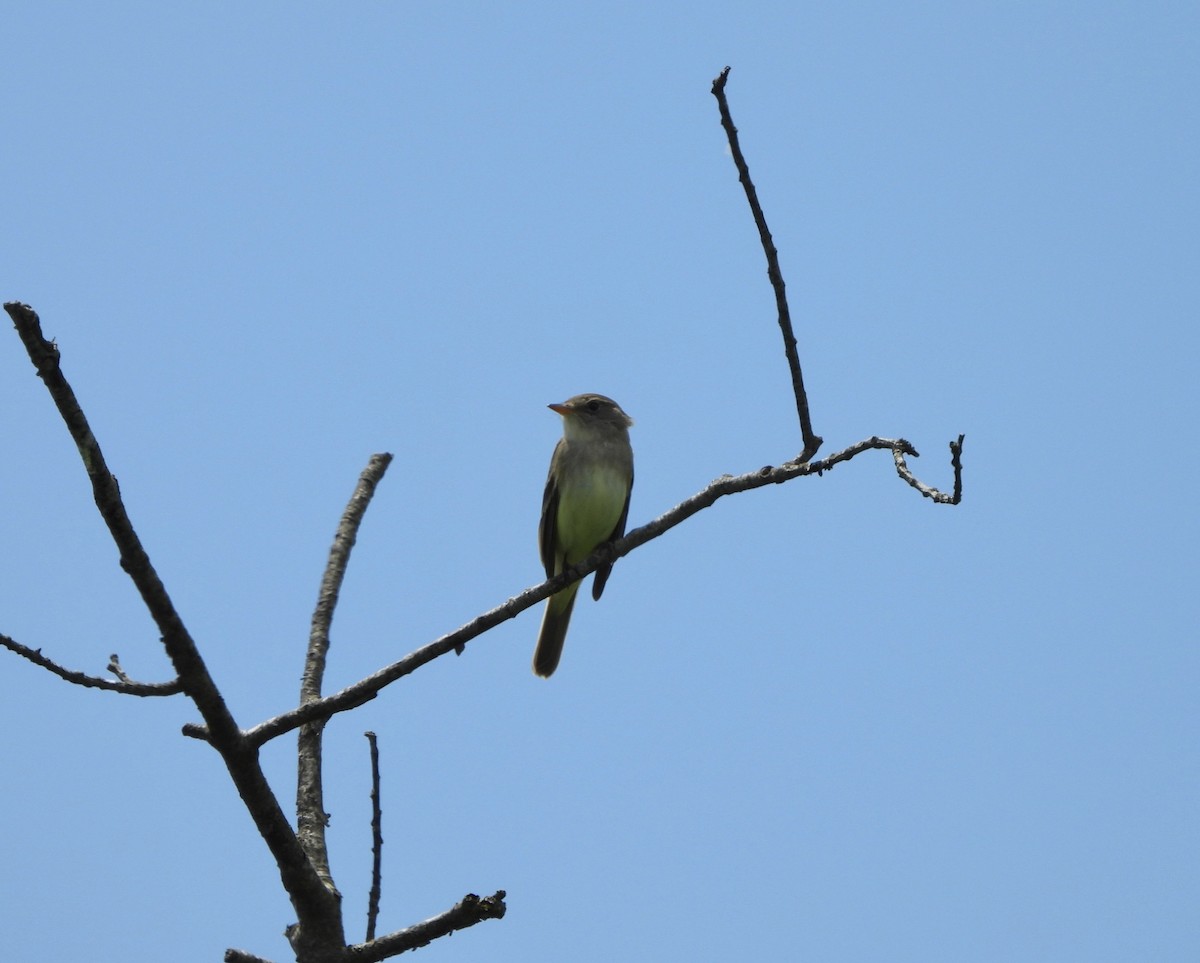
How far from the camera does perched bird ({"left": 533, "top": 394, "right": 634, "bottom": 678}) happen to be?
9.16m

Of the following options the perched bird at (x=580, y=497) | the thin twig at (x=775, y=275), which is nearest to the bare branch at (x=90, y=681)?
the thin twig at (x=775, y=275)

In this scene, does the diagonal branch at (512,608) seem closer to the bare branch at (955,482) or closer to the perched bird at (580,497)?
the bare branch at (955,482)

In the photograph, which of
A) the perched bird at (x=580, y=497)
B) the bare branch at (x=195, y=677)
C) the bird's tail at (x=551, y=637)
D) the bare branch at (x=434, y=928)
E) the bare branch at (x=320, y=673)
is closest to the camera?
the bare branch at (x=195, y=677)

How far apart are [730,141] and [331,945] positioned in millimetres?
2887

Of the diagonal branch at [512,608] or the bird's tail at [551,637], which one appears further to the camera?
the bird's tail at [551,637]

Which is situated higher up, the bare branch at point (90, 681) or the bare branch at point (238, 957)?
the bare branch at point (90, 681)

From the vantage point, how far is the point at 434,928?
401 cm

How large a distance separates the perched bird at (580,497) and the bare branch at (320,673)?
3003 millimetres

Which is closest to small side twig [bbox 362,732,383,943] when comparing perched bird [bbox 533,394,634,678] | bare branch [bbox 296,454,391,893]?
bare branch [bbox 296,454,391,893]

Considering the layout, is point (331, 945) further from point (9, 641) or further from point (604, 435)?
point (604, 435)

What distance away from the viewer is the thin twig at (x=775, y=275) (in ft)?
12.8

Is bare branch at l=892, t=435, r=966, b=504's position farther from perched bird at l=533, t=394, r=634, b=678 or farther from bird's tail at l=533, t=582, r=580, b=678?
bird's tail at l=533, t=582, r=580, b=678

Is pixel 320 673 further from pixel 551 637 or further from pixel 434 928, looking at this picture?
pixel 551 637

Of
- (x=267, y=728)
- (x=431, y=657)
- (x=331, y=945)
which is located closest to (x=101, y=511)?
(x=267, y=728)
